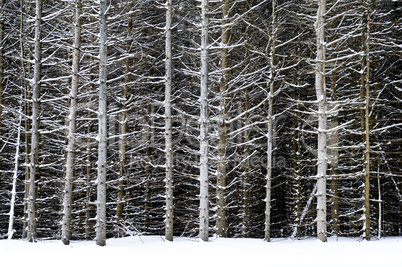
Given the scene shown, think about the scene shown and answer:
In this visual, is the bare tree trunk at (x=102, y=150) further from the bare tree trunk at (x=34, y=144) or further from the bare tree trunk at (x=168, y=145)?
the bare tree trunk at (x=34, y=144)

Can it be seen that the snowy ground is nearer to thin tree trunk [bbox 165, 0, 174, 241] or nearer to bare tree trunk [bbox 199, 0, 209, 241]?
bare tree trunk [bbox 199, 0, 209, 241]

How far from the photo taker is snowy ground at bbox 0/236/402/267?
19.6ft

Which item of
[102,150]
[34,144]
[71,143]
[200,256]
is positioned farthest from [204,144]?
[34,144]

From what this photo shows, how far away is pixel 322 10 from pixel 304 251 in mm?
6670

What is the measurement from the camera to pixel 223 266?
5855 millimetres

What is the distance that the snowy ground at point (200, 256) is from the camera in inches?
236

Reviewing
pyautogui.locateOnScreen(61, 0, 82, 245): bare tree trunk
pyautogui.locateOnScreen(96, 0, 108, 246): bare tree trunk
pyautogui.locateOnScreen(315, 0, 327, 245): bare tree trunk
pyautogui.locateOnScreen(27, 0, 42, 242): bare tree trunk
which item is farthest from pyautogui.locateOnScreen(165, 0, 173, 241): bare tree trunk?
pyautogui.locateOnScreen(315, 0, 327, 245): bare tree trunk

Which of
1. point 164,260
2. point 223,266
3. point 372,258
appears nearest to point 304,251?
point 372,258

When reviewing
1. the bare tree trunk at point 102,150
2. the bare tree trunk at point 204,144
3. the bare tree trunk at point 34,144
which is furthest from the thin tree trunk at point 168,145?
the bare tree trunk at point 34,144

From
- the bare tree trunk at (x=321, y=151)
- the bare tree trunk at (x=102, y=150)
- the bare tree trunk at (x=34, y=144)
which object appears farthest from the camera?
the bare tree trunk at (x=34, y=144)

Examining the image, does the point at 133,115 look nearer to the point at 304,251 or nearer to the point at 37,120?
the point at 37,120

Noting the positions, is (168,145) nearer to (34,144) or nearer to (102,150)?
(102,150)

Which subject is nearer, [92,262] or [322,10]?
[92,262]

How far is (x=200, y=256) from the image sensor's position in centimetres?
686
